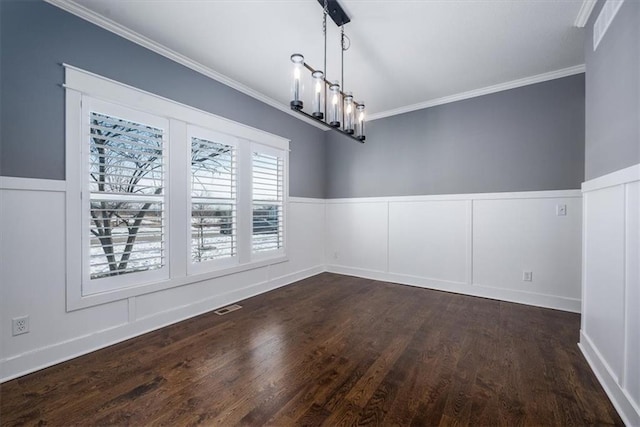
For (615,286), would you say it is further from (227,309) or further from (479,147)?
(227,309)

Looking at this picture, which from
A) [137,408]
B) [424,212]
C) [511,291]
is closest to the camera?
[137,408]

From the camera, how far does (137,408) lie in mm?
1532

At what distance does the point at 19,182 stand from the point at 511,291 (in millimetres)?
4945

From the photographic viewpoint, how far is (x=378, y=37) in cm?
246

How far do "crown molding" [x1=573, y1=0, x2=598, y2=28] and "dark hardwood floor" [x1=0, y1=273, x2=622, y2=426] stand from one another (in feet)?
9.00

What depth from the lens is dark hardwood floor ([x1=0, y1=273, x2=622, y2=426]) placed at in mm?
1485

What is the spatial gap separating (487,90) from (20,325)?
5254mm

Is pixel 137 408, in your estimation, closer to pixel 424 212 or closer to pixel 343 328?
pixel 343 328

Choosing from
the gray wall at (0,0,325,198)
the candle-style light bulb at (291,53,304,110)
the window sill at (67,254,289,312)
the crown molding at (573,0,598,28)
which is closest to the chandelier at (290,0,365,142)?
the candle-style light bulb at (291,53,304,110)

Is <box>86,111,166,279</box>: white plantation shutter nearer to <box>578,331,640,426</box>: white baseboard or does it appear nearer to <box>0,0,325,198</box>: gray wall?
<box>0,0,325,198</box>: gray wall

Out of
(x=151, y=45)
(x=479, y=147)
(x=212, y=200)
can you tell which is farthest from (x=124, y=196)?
(x=479, y=147)

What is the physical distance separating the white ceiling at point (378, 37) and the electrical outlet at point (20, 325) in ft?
7.88

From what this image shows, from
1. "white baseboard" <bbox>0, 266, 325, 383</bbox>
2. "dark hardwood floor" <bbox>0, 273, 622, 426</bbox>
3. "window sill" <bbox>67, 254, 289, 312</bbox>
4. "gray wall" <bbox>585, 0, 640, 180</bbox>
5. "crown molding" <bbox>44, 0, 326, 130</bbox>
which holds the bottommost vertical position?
"dark hardwood floor" <bbox>0, 273, 622, 426</bbox>

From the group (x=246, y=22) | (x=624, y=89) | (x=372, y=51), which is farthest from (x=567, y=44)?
(x=246, y=22)
